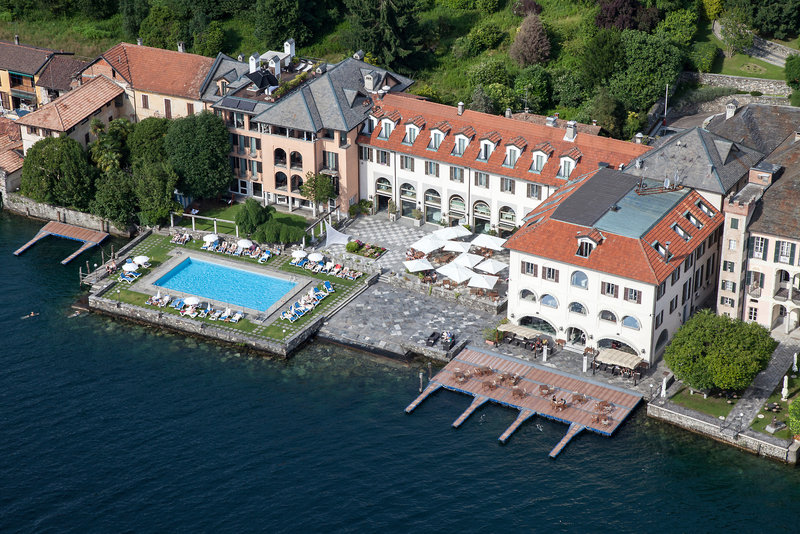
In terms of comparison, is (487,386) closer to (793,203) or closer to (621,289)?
(621,289)

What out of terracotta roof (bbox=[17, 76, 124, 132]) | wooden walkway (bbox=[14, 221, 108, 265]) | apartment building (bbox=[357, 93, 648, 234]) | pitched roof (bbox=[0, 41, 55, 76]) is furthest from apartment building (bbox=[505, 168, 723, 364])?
pitched roof (bbox=[0, 41, 55, 76])

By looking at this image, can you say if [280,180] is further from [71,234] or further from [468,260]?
[468,260]

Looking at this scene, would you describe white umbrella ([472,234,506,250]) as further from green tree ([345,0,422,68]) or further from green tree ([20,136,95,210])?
green tree ([20,136,95,210])

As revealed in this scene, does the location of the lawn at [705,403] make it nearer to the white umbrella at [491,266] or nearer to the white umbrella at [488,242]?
the white umbrella at [491,266]

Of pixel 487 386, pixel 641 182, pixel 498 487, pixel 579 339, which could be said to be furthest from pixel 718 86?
pixel 498 487

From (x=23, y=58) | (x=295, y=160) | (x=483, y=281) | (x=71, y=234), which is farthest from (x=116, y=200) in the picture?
(x=483, y=281)

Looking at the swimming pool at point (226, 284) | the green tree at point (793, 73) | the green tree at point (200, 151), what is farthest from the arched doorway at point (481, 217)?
A: the green tree at point (793, 73)

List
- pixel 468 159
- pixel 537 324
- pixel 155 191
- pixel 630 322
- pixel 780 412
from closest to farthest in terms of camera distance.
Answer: pixel 780 412 < pixel 630 322 < pixel 537 324 < pixel 468 159 < pixel 155 191
